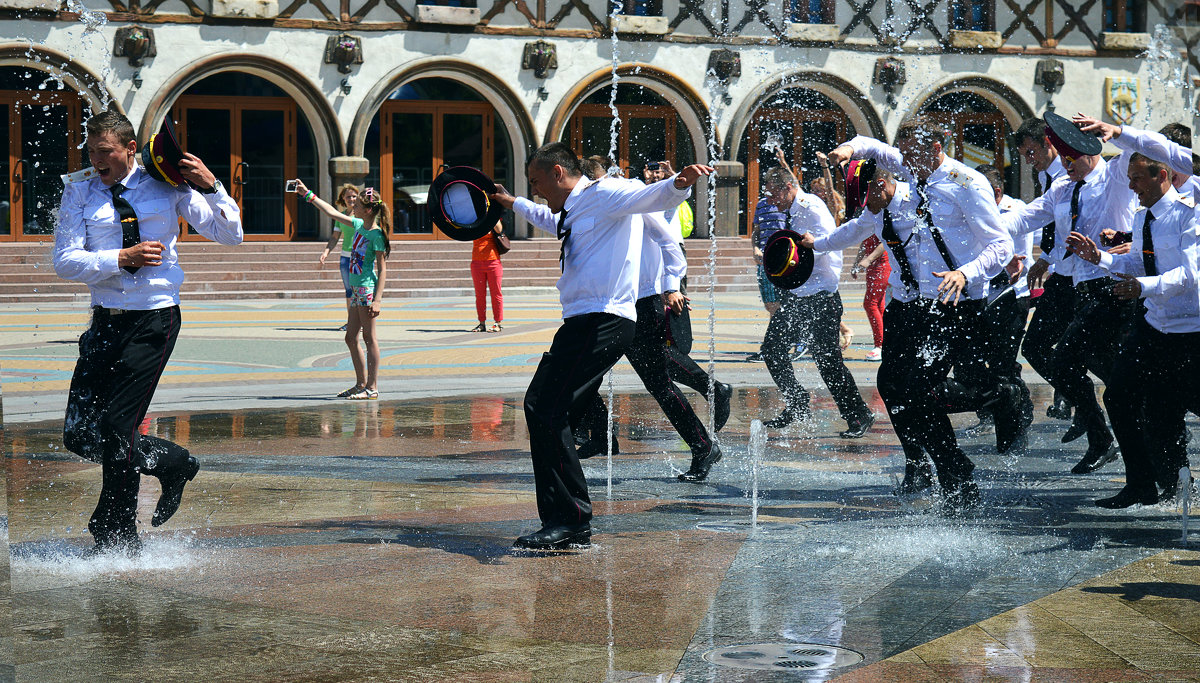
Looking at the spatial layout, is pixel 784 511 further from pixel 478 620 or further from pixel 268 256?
pixel 268 256

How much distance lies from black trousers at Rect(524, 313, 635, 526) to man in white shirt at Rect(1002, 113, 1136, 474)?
2972 mm

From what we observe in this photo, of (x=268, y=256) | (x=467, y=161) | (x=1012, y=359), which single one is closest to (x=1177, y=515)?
(x=1012, y=359)

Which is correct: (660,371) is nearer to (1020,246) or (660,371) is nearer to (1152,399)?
(1152,399)

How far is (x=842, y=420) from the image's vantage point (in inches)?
401

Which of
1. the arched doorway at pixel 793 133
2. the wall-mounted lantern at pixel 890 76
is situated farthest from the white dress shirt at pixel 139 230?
the wall-mounted lantern at pixel 890 76

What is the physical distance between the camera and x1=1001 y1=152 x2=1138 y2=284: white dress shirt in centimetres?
780

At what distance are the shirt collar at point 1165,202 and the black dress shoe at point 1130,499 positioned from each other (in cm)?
122

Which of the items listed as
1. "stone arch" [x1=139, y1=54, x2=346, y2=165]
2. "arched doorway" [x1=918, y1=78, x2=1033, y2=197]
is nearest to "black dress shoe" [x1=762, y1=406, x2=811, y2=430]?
"stone arch" [x1=139, y1=54, x2=346, y2=165]

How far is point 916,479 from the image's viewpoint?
7.23 metres

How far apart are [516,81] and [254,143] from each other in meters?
4.88

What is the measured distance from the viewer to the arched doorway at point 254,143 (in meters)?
26.4

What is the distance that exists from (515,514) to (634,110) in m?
22.8

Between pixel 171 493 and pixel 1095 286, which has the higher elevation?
pixel 1095 286

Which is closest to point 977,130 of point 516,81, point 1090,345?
point 516,81
